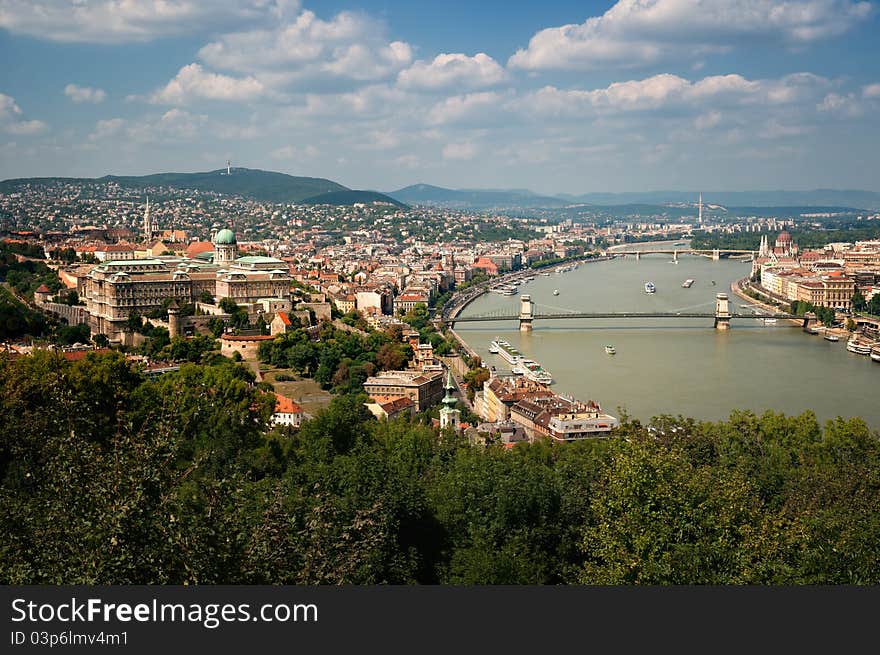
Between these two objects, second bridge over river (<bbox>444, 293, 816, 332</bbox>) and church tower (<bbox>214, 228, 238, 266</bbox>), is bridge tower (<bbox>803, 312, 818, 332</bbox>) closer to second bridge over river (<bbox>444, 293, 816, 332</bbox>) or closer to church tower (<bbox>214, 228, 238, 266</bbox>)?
second bridge over river (<bbox>444, 293, 816, 332</bbox>)

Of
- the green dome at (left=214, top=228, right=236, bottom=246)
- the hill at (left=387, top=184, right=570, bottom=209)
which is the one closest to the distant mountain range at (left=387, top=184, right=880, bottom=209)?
the hill at (left=387, top=184, right=570, bottom=209)

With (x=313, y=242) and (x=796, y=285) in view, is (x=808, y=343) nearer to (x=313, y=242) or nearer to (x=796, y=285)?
(x=796, y=285)

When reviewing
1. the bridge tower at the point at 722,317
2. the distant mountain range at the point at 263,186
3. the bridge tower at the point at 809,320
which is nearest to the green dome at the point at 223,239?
the bridge tower at the point at 722,317

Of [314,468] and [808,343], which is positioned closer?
[314,468]

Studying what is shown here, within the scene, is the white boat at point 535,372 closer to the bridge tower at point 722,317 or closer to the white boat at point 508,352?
the white boat at point 508,352

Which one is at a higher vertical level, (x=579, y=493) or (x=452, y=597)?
(x=452, y=597)

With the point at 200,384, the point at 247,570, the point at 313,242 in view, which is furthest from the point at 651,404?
the point at 313,242

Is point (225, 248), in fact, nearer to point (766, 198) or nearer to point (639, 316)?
point (639, 316)
